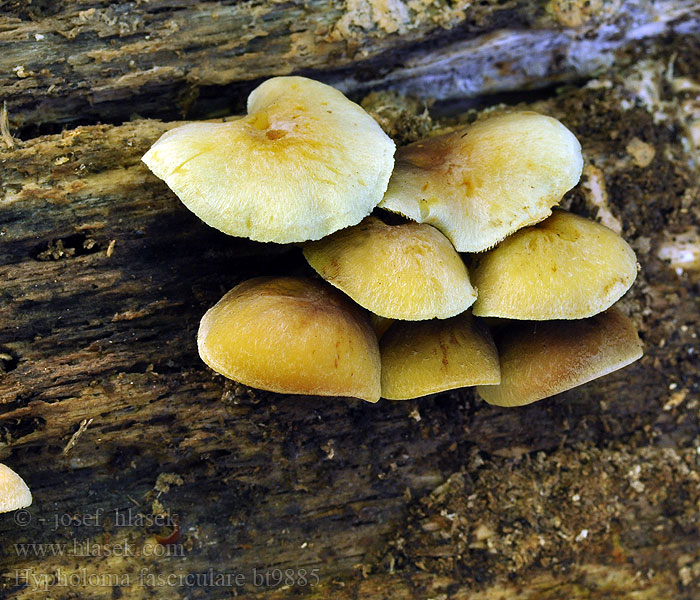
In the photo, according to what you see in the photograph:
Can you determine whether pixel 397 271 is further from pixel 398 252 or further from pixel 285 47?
pixel 285 47

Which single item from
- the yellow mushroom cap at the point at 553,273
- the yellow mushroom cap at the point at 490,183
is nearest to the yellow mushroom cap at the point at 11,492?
the yellow mushroom cap at the point at 490,183

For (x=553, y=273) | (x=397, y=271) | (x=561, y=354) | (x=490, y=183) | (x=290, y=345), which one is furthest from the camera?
(x=561, y=354)

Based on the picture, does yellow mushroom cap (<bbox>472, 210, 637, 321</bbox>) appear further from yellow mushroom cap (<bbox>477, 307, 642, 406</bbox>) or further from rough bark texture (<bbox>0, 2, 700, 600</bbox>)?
rough bark texture (<bbox>0, 2, 700, 600</bbox>)

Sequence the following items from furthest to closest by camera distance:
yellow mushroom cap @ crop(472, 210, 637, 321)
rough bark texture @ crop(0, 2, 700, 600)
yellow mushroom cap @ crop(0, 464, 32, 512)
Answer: rough bark texture @ crop(0, 2, 700, 600) → yellow mushroom cap @ crop(472, 210, 637, 321) → yellow mushroom cap @ crop(0, 464, 32, 512)

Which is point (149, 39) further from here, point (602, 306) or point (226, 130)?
point (602, 306)

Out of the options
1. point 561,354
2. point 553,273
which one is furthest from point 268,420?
point 553,273

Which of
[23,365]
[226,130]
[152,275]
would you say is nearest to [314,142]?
[226,130]

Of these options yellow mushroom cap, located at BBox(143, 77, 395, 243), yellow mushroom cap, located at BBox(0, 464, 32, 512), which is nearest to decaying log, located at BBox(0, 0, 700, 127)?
yellow mushroom cap, located at BBox(143, 77, 395, 243)
